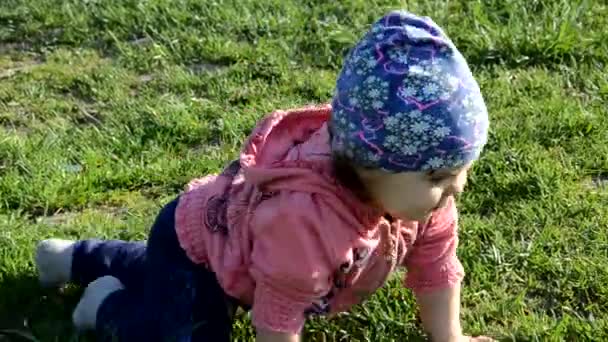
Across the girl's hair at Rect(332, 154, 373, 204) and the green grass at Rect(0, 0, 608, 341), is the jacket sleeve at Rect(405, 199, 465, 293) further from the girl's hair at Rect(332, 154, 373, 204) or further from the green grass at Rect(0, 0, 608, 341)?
the girl's hair at Rect(332, 154, 373, 204)

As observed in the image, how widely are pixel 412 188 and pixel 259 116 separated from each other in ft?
6.03

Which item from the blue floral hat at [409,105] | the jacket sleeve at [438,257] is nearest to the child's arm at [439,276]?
the jacket sleeve at [438,257]

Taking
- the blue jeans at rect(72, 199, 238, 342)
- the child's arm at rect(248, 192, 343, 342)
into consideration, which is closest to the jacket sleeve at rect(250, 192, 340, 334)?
the child's arm at rect(248, 192, 343, 342)

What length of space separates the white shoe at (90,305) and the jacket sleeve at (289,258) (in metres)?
0.57

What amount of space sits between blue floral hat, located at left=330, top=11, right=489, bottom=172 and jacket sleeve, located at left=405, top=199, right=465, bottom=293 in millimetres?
467

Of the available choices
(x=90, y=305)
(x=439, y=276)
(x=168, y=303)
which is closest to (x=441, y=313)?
(x=439, y=276)

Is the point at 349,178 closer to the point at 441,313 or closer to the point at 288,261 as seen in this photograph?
the point at 288,261

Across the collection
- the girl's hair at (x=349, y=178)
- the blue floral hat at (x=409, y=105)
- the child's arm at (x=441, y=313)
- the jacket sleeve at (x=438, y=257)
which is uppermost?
the blue floral hat at (x=409, y=105)

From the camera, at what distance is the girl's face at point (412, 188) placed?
9.02ft

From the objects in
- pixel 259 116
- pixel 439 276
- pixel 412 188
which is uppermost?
pixel 412 188

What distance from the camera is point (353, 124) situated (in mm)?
2691

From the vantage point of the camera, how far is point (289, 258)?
2.81 m

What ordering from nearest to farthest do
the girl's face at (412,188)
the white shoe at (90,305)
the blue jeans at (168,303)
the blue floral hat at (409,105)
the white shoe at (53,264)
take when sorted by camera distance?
the blue floral hat at (409,105) → the girl's face at (412,188) → the blue jeans at (168,303) → the white shoe at (90,305) → the white shoe at (53,264)

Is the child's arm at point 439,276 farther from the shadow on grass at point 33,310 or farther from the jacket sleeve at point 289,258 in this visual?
the shadow on grass at point 33,310
